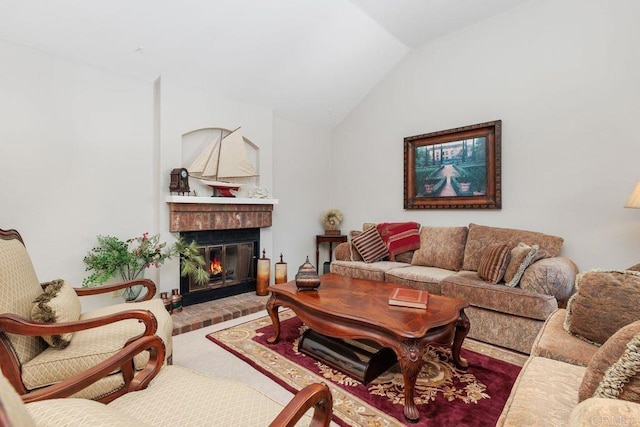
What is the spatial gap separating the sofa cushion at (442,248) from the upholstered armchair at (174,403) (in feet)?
9.62

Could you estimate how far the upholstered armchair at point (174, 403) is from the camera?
748mm

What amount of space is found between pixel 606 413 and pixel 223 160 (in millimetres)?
3713

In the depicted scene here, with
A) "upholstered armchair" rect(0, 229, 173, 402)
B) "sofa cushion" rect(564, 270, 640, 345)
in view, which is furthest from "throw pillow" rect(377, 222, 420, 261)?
"upholstered armchair" rect(0, 229, 173, 402)

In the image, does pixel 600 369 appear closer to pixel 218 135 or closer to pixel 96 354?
pixel 96 354

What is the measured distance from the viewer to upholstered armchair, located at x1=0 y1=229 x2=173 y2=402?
4.41ft

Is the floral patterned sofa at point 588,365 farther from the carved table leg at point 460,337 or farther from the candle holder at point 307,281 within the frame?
the candle holder at point 307,281

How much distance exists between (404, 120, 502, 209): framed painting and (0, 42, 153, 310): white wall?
11.0 feet

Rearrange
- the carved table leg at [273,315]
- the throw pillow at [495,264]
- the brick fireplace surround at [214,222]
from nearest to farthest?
the carved table leg at [273,315] < the throw pillow at [495,264] < the brick fireplace surround at [214,222]

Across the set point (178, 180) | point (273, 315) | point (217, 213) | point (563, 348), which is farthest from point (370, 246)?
point (563, 348)

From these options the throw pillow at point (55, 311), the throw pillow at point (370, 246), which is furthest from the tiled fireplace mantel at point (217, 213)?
the throw pillow at point (55, 311)

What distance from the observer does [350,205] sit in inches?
203

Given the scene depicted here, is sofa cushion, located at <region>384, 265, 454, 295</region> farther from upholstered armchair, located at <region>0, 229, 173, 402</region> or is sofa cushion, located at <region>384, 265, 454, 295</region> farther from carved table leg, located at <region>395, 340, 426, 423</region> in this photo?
upholstered armchair, located at <region>0, 229, 173, 402</region>

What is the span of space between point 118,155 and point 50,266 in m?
1.23

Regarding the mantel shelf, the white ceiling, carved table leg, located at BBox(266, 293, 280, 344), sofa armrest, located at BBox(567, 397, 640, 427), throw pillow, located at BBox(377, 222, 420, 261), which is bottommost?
carved table leg, located at BBox(266, 293, 280, 344)
